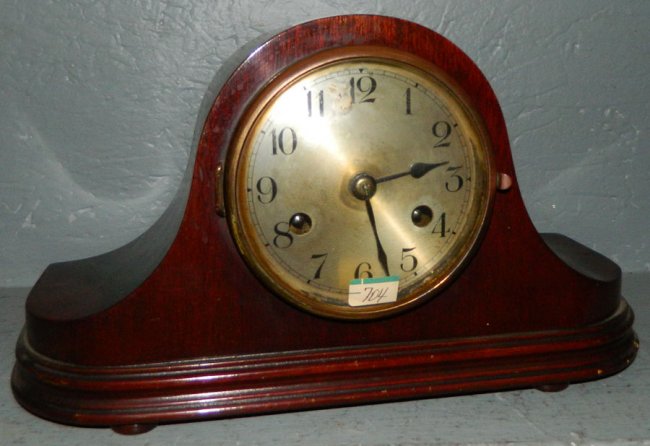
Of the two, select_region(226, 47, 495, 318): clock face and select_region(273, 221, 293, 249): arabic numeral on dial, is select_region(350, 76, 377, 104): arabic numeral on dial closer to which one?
select_region(226, 47, 495, 318): clock face

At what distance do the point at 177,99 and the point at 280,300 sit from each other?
55 centimetres

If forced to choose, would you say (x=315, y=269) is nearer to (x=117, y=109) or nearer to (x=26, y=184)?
(x=117, y=109)

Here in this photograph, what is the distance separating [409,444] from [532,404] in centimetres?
24

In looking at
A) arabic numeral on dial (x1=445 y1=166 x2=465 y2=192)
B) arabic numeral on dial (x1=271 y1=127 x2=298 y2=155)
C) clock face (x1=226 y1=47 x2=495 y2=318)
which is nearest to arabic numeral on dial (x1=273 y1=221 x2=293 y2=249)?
clock face (x1=226 y1=47 x2=495 y2=318)

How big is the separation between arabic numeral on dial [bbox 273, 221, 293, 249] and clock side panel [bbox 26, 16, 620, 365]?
0.07m

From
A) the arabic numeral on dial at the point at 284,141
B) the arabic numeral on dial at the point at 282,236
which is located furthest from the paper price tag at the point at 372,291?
the arabic numeral on dial at the point at 284,141

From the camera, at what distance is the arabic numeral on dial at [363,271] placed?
140 cm

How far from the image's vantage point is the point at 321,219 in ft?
4.46

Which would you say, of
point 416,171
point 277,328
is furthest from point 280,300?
point 416,171

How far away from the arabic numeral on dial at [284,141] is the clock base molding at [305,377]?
32 centimetres

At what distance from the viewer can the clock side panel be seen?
133 cm

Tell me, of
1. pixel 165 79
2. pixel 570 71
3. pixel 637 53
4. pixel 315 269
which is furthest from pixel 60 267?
pixel 637 53

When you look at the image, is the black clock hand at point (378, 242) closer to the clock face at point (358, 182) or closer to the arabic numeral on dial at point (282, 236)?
the clock face at point (358, 182)

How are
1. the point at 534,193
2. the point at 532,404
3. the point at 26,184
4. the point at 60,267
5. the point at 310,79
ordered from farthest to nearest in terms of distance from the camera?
the point at 534,193, the point at 26,184, the point at 60,267, the point at 532,404, the point at 310,79
